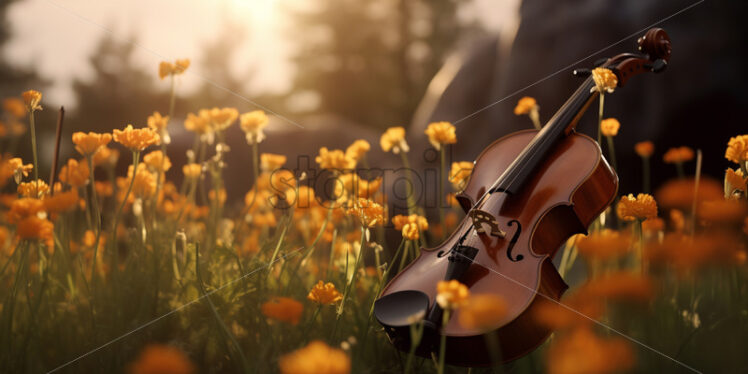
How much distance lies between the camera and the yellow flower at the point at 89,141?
1598 millimetres

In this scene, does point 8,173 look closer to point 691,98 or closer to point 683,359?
point 683,359

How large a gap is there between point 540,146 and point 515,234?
417 mm

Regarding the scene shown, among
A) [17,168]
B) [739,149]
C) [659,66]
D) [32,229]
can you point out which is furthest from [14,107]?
[739,149]

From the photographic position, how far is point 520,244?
1.49m

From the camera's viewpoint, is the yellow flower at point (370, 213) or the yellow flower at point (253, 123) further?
the yellow flower at point (253, 123)

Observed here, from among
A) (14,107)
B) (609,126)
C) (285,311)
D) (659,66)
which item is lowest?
(285,311)

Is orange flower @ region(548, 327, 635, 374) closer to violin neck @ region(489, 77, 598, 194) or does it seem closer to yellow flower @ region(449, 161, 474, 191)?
violin neck @ region(489, 77, 598, 194)

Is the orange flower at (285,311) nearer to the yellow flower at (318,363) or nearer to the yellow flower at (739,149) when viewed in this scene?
the yellow flower at (318,363)

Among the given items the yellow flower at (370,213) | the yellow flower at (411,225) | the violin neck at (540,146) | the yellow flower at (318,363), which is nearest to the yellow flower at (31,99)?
the yellow flower at (370,213)

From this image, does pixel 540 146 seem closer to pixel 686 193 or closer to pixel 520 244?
pixel 520 244

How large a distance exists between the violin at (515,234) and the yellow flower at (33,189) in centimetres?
111

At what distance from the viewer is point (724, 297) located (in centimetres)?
169

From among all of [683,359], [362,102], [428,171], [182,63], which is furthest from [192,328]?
[362,102]

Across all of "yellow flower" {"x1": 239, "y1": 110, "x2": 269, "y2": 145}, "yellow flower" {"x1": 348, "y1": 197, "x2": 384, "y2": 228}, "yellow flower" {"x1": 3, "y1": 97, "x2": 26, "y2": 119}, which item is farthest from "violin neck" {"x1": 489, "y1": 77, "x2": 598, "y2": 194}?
"yellow flower" {"x1": 3, "y1": 97, "x2": 26, "y2": 119}
